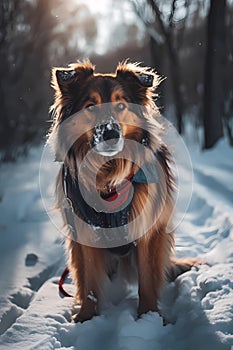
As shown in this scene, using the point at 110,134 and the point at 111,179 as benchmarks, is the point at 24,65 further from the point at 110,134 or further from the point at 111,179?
the point at 110,134

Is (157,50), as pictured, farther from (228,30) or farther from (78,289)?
(78,289)

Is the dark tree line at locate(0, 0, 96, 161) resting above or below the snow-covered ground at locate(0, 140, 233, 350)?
above

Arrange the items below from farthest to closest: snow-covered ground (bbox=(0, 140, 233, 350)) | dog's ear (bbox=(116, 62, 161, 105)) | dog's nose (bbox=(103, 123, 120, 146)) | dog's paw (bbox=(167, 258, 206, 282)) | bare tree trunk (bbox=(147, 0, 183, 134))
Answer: bare tree trunk (bbox=(147, 0, 183, 134)) → dog's paw (bbox=(167, 258, 206, 282)) → dog's ear (bbox=(116, 62, 161, 105)) → dog's nose (bbox=(103, 123, 120, 146)) → snow-covered ground (bbox=(0, 140, 233, 350))

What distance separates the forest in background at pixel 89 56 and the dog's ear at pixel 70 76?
Result: 3.65m

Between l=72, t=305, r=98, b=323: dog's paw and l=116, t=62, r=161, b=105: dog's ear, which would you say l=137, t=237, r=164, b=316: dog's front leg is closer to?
l=72, t=305, r=98, b=323: dog's paw

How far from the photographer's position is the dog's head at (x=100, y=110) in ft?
10.7

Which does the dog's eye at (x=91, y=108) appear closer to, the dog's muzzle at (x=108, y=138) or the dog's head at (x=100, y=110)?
the dog's head at (x=100, y=110)

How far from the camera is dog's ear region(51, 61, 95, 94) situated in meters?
3.47

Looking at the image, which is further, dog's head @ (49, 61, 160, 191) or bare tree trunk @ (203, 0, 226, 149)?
bare tree trunk @ (203, 0, 226, 149)

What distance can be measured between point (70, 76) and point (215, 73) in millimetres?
9305

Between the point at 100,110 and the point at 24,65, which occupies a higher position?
the point at 24,65

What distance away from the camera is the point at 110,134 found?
10.4 feet

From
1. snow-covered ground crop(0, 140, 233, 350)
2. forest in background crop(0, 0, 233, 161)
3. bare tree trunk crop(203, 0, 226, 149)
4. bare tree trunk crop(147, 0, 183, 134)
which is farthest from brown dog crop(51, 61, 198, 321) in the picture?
bare tree trunk crop(147, 0, 183, 134)

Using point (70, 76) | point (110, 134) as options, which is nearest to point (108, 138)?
point (110, 134)
